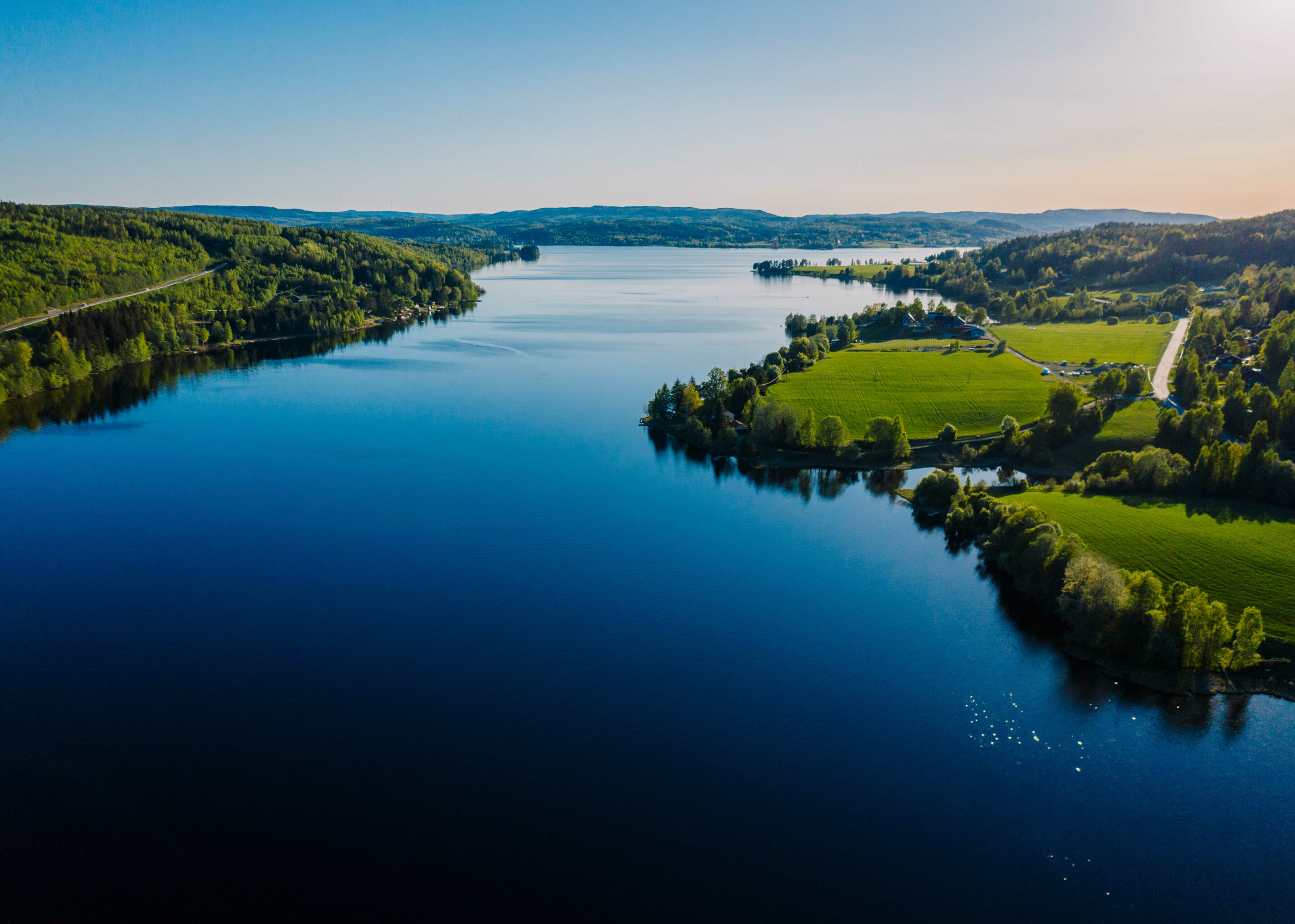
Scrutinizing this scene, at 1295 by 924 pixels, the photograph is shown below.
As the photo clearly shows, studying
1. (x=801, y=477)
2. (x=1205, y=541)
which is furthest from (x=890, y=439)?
(x=1205, y=541)

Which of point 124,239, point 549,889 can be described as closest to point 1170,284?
point 549,889

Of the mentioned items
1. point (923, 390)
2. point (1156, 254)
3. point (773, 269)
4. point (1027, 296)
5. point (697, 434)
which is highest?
point (1156, 254)

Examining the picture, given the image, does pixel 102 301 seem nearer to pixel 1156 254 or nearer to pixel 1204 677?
pixel 1204 677

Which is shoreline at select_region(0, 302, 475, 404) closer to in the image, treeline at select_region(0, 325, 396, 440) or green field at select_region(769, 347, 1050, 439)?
treeline at select_region(0, 325, 396, 440)

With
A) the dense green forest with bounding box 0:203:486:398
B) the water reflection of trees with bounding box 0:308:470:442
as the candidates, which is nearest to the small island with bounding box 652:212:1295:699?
the water reflection of trees with bounding box 0:308:470:442

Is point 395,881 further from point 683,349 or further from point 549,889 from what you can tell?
point 683,349

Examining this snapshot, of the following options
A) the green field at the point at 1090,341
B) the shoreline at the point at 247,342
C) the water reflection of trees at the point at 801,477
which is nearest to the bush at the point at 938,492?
the water reflection of trees at the point at 801,477

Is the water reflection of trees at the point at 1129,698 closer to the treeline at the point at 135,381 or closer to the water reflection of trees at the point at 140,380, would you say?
the water reflection of trees at the point at 140,380
